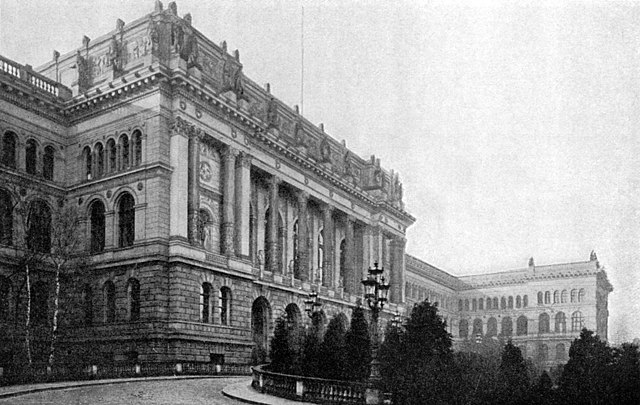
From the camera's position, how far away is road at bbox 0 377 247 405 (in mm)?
21578

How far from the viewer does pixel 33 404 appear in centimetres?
2073

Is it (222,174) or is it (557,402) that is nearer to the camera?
(557,402)

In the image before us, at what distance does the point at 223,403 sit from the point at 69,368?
1075 centimetres

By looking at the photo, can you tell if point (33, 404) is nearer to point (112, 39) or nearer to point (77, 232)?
point (77, 232)

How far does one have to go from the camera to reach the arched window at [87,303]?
134 ft

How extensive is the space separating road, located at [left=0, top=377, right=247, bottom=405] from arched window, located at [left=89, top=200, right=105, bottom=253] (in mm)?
15196

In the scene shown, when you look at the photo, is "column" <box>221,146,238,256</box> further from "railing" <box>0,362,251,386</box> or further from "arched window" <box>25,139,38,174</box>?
"arched window" <box>25,139,38,174</box>

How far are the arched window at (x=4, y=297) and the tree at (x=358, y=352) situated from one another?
18.9m

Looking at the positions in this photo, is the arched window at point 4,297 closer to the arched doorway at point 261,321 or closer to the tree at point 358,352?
the arched doorway at point 261,321

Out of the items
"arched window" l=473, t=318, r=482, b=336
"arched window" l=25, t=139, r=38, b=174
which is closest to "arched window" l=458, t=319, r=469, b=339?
"arched window" l=473, t=318, r=482, b=336

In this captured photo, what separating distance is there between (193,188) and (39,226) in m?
9.58

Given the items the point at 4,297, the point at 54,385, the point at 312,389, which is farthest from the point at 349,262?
the point at 312,389

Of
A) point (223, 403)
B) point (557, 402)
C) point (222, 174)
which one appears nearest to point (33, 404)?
point (223, 403)

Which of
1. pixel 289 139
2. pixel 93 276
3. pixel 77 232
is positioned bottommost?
pixel 93 276
